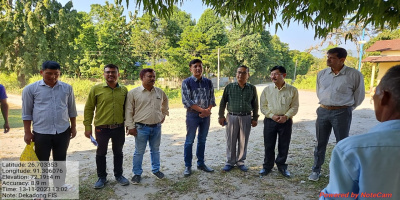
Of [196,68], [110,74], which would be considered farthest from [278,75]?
[110,74]

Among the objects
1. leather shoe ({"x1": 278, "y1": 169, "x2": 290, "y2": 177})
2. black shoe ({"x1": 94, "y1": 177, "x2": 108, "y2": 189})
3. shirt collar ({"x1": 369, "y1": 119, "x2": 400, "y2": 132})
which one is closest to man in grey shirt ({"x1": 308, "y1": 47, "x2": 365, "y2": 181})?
leather shoe ({"x1": 278, "y1": 169, "x2": 290, "y2": 177})

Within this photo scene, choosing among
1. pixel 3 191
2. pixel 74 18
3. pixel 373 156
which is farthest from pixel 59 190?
pixel 74 18

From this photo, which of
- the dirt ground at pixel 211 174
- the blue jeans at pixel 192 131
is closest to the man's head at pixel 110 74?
the blue jeans at pixel 192 131

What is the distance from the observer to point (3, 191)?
3125mm

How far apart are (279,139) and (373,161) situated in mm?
3102

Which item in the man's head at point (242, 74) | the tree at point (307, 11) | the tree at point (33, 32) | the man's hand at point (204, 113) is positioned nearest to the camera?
the tree at point (307, 11)

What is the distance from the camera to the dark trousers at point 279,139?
3.83 meters

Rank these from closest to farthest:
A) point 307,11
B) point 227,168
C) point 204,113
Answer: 1. point 307,11
2. point 204,113
3. point 227,168

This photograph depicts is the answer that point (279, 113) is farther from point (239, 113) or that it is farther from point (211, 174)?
point (211, 174)

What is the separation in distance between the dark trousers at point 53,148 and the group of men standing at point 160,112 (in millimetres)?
11

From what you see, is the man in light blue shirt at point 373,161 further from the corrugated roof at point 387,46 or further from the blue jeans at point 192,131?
the corrugated roof at point 387,46

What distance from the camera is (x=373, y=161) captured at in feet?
2.97

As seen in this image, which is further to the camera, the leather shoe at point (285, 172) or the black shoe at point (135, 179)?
the leather shoe at point (285, 172)

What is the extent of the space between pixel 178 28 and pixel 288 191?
27.0 metres
